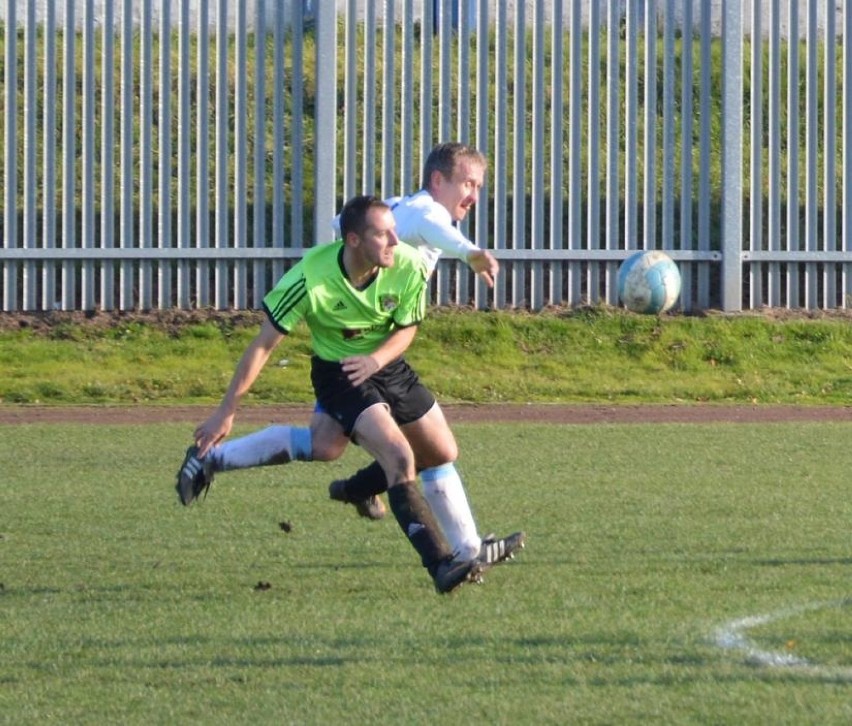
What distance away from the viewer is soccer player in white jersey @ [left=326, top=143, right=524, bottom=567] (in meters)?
6.60

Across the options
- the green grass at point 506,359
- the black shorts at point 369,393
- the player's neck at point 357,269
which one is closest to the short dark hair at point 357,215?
the player's neck at point 357,269

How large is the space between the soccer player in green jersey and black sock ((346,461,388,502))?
0.50 metres

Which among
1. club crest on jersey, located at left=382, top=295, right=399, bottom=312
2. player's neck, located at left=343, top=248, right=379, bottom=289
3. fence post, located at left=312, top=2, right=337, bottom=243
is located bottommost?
club crest on jersey, located at left=382, top=295, right=399, bottom=312

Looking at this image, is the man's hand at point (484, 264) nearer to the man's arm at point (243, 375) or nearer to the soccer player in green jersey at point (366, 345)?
the soccer player in green jersey at point (366, 345)

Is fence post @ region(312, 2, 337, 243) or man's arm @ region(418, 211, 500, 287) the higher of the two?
fence post @ region(312, 2, 337, 243)

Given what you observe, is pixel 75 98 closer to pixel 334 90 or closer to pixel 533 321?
pixel 334 90

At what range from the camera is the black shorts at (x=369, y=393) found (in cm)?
659

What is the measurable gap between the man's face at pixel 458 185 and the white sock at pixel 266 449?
3.71ft

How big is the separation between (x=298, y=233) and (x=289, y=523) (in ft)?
31.2

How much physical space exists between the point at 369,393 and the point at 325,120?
1129cm

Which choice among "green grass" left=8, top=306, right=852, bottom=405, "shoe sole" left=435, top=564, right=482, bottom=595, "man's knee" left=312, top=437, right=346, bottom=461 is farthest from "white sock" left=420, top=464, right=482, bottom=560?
"green grass" left=8, top=306, right=852, bottom=405

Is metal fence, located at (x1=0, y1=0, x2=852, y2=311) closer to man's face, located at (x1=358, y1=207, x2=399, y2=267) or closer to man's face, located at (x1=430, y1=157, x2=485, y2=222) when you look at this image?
man's face, located at (x1=430, y1=157, x2=485, y2=222)

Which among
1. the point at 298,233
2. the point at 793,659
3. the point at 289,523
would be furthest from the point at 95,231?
the point at 793,659

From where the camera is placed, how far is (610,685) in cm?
494
